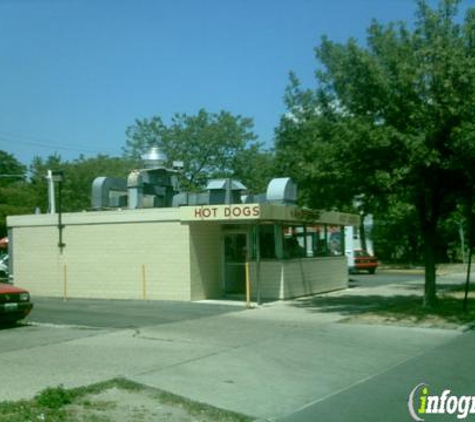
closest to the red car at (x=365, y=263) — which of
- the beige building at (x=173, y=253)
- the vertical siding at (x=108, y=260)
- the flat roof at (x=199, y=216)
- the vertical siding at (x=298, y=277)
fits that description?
the vertical siding at (x=298, y=277)

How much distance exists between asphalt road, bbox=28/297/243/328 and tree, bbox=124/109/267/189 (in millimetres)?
32310

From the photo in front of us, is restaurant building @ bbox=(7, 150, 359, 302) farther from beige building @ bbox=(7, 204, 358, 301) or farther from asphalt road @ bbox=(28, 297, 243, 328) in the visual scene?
asphalt road @ bbox=(28, 297, 243, 328)

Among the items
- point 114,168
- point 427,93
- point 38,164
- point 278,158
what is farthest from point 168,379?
point 38,164

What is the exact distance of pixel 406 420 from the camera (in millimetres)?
7406

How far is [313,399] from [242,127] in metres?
47.2

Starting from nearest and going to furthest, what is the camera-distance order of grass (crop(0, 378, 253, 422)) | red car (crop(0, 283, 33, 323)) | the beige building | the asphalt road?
grass (crop(0, 378, 253, 422)) → red car (crop(0, 283, 33, 323)) → the asphalt road → the beige building

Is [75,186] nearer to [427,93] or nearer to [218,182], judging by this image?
[218,182]

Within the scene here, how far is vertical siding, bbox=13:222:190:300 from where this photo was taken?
21234 mm

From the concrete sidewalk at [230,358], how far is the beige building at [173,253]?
5.12 meters

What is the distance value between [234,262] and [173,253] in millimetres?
2096

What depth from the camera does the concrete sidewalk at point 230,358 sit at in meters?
8.85

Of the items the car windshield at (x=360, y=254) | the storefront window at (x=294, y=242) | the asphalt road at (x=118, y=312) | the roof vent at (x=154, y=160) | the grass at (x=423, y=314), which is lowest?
the grass at (x=423, y=314)

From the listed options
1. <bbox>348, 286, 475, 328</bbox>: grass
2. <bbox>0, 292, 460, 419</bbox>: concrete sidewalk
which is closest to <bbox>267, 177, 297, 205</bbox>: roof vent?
<bbox>348, 286, 475, 328</bbox>: grass

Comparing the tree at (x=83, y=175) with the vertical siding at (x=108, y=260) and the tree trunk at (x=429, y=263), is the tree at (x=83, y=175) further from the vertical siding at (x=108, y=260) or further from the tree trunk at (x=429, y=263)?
the tree trunk at (x=429, y=263)
